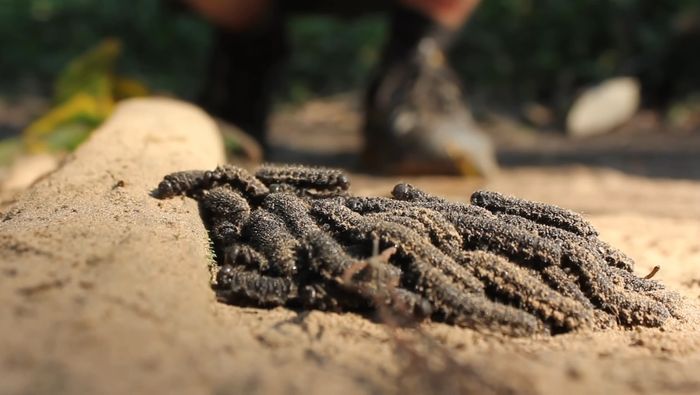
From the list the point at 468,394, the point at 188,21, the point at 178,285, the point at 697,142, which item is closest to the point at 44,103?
the point at 188,21

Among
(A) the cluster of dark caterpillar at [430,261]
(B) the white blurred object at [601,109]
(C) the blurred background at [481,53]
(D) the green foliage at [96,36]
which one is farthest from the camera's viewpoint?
(D) the green foliage at [96,36]

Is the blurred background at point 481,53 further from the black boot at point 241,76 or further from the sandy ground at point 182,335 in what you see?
the sandy ground at point 182,335

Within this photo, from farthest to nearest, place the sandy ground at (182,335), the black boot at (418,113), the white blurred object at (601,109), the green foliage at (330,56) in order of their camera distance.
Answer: the green foliage at (330,56)
the white blurred object at (601,109)
the black boot at (418,113)
the sandy ground at (182,335)

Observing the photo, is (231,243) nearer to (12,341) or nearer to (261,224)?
(261,224)

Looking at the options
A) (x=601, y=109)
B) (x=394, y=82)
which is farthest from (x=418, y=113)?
(x=601, y=109)

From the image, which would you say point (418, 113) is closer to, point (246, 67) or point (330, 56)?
point (246, 67)

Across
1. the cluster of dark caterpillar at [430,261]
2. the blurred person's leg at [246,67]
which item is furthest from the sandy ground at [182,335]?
the blurred person's leg at [246,67]

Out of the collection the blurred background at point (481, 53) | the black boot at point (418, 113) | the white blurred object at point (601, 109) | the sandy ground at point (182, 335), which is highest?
the blurred background at point (481, 53)

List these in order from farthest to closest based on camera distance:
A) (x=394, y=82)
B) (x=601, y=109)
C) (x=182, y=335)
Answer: (x=601, y=109) < (x=394, y=82) < (x=182, y=335)
